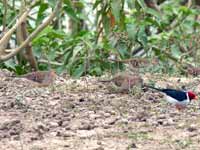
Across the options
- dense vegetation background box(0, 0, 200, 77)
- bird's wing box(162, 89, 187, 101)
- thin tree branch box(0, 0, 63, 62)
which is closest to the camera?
bird's wing box(162, 89, 187, 101)

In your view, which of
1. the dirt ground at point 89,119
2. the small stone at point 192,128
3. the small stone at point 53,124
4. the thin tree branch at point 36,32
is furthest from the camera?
the thin tree branch at point 36,32

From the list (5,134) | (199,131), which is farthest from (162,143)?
(5,134)

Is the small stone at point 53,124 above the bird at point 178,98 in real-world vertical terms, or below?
below

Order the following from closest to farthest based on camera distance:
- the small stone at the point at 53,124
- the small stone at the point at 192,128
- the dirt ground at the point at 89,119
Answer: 1. the dirt ground at the point at 89,119
2. the small stone at the point at 192,128
3. the small stone at the point at 53,124

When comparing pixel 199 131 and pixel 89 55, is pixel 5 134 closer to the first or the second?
pixel 199 131

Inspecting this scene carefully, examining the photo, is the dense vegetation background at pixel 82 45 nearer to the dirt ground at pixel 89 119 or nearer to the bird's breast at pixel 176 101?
the dirt ground at pixel 89 119

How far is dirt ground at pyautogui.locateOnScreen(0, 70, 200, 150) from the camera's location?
461 centimetres

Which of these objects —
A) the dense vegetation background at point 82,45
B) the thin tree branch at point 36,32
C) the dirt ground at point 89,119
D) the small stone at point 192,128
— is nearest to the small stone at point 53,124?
the dirt ground at point 89,119

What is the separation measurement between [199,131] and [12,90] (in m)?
2.15

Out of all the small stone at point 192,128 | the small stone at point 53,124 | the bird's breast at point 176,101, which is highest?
the bird's breast at point 176,101

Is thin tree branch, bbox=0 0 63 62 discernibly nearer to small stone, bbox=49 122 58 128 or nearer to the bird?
the bird

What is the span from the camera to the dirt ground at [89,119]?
→ 4.61 m

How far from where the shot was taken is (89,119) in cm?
527

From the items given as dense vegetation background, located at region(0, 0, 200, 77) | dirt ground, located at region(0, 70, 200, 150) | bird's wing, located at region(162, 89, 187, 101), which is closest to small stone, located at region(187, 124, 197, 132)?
dirt ground, located at region(0, 70, 200, 150)
